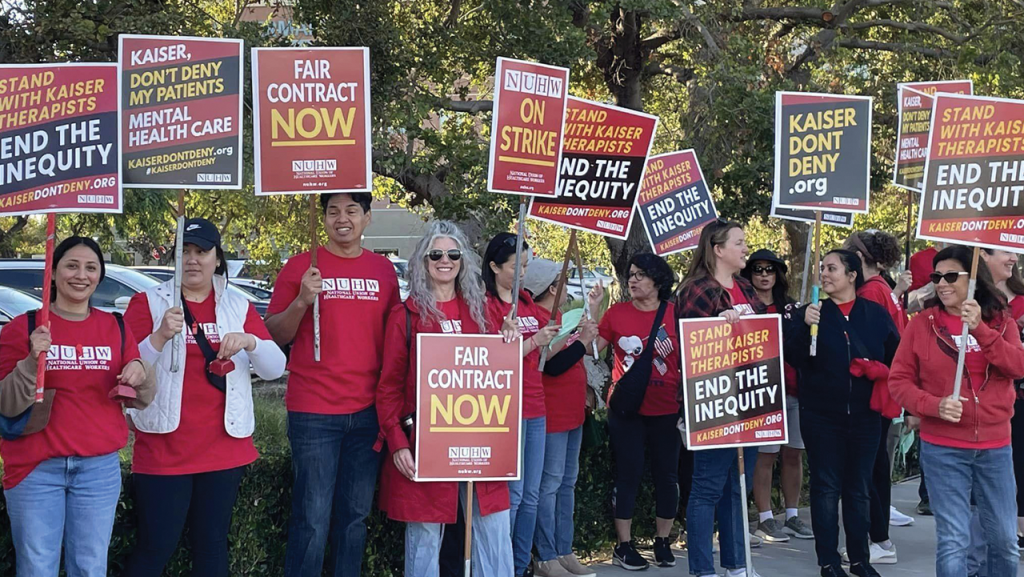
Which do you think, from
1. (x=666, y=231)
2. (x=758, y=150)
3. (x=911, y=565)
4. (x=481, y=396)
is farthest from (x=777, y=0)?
(x=481, y=396)

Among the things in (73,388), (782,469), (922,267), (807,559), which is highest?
(922,267)

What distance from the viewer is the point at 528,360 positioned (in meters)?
6.68

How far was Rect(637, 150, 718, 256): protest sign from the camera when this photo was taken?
29.5ft

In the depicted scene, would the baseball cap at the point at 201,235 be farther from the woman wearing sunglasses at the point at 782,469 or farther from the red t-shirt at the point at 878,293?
the red t-shirt at the point at 878,293

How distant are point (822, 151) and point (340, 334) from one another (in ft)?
11.7

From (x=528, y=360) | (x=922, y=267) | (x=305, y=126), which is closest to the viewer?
(x=305, y=126)

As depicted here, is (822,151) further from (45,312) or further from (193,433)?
(45,312)

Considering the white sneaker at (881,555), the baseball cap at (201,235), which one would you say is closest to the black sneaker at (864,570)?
the white sneaker at (881,555)

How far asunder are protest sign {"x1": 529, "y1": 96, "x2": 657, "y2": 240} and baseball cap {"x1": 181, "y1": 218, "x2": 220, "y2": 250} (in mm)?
2419

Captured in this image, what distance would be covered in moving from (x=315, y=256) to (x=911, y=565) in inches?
188

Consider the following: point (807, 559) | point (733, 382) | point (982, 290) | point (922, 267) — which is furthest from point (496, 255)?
point (922, 267)

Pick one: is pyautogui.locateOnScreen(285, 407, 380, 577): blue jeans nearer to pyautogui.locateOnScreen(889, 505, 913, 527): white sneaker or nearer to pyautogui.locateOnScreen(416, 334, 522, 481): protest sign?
pyautogui.locateOnScreen(416, 334, 522, 481): protest sign

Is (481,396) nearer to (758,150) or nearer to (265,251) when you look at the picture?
(758,150)

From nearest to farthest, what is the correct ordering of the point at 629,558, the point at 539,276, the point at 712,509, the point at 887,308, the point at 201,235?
1. the point at 201,235
2. the point at 712,509
3. the point at 539,276
4. the point at 629,558
5. the point at 887,308
